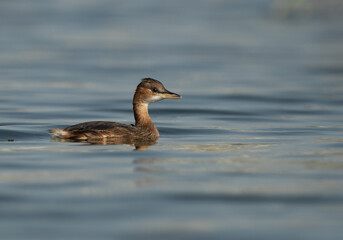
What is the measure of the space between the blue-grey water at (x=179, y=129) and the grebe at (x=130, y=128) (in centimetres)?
32

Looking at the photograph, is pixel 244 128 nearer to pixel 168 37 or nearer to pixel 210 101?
pixel 210 101

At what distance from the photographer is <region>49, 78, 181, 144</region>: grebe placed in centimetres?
1317

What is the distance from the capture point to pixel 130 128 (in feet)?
45.2

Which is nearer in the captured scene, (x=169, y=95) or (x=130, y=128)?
(x=130, y=128)

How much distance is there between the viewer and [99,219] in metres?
8.34

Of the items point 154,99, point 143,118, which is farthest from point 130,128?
point 154,99

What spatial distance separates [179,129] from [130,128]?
1.76 meters

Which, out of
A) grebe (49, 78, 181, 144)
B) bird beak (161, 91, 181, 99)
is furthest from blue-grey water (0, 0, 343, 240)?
bird beak (161, 91, 181, 99)

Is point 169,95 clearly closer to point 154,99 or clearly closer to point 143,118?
point 154,99

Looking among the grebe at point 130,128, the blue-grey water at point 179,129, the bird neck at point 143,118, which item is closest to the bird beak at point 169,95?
the grebe at point 130,128

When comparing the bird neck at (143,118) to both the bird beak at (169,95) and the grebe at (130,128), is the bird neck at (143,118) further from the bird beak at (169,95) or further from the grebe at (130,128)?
the bird beak at (169,95)

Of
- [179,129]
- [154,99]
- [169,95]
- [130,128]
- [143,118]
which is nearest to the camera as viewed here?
[130,128]

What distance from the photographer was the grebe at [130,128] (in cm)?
1317

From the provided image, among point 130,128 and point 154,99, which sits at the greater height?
point 154,99
